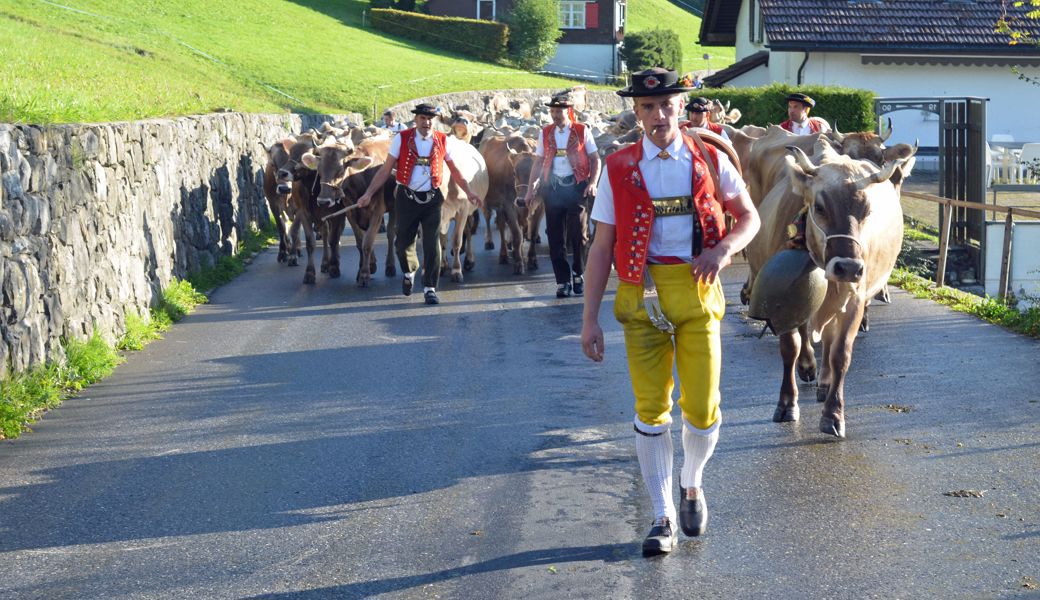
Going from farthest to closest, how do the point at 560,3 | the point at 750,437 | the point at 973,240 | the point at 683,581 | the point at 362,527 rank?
the point at 560,3
the point at 973,240
the point at 750,437
the point at 362,527
the point at 683,581

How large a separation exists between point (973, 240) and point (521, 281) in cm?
791

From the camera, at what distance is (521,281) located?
1503 centimetres

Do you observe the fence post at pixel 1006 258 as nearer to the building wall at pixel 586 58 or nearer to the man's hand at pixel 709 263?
the man's hand at pixel 709 263

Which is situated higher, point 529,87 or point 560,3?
point 560,3

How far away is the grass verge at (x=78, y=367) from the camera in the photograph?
820 cm

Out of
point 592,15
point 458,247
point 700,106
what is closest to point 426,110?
point 458,247

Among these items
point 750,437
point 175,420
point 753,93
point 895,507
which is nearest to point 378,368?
point 175,420

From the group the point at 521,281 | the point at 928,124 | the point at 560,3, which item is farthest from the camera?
the point at 560,3

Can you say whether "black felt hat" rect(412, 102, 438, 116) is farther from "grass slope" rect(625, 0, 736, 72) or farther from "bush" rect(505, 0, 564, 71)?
"grass slope" rect(625, 0, 736, 72)

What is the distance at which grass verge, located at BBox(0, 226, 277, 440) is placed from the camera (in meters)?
8.20

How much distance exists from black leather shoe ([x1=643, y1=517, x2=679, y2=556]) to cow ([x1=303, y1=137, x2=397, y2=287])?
9.37 metres

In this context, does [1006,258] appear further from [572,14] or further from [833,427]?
[572,14]

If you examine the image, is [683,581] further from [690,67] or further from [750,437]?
[690,67]

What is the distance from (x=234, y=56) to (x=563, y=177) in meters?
44.4
